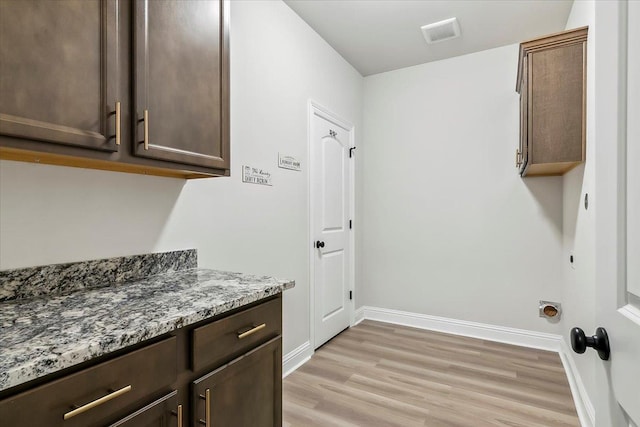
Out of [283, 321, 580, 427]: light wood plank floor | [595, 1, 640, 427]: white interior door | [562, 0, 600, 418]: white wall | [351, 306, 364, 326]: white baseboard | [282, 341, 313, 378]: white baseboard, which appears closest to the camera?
[595, 1, 640, 427]: white interior door

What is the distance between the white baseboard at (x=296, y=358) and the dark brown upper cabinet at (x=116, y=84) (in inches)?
64.1

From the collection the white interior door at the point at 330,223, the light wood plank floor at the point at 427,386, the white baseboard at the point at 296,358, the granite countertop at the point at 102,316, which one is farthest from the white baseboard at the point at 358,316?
the granite countertop at the point at 102,316

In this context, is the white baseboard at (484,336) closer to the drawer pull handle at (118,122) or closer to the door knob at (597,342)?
the door knob at (597,342)

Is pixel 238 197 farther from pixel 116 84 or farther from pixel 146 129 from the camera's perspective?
pixel 116 84

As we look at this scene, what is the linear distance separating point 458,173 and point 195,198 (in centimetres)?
269

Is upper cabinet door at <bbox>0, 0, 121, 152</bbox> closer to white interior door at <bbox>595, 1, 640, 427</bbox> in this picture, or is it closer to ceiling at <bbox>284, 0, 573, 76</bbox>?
white interior door at <bbox>595, 1, 640, 427</bbox>

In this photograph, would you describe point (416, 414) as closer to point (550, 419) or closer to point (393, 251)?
point (550, 419)

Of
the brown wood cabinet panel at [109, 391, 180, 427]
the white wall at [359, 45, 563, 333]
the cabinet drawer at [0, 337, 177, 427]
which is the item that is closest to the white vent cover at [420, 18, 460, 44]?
the white wall at [359, 45, 563, 333]

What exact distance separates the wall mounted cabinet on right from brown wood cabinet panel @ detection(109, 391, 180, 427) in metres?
2.41

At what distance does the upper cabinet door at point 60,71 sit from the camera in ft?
2.99

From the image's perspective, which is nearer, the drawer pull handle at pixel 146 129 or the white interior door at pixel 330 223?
the drawer pull handle at pixel 146 129

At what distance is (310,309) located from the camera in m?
2.90

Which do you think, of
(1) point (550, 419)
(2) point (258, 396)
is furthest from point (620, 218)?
(1) point (550, 419)

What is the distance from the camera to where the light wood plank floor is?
206 cm
